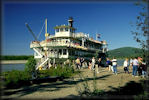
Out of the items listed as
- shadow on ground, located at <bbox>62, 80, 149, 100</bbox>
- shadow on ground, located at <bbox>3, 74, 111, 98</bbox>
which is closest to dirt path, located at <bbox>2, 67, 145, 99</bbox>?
shadow on ground, located at <bbox>3, 74, 111, 98</bbox>

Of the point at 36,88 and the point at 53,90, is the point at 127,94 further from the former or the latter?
the point at 36,88

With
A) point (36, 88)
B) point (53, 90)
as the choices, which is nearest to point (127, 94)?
point (53, 90)

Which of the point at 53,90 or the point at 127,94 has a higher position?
the point at 127,94

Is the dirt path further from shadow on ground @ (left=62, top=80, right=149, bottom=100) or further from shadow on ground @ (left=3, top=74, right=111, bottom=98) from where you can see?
shadow on ground @ (left=62, top=80, right=149, bottom=100)

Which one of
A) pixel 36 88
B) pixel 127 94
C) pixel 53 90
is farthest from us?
pixel 36 88

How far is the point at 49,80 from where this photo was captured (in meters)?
13.5

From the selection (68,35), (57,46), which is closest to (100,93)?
(57,46)

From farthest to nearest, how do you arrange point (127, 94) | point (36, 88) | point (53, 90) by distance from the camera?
1. point (36, 88)
2. point (53, 90)
3. point (127, 94)

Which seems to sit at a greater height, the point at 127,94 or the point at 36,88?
the point at 127,94

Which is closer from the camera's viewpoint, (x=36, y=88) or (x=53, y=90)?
(x=53, y=90)

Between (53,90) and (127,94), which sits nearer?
(127,94)

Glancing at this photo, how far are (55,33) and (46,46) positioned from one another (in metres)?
5.55

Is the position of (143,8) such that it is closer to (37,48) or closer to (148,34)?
(148,34)

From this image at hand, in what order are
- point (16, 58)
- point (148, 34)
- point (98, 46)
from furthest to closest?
1. point (16, 58)
2. point (98, 46)
3. point (148, 34)
